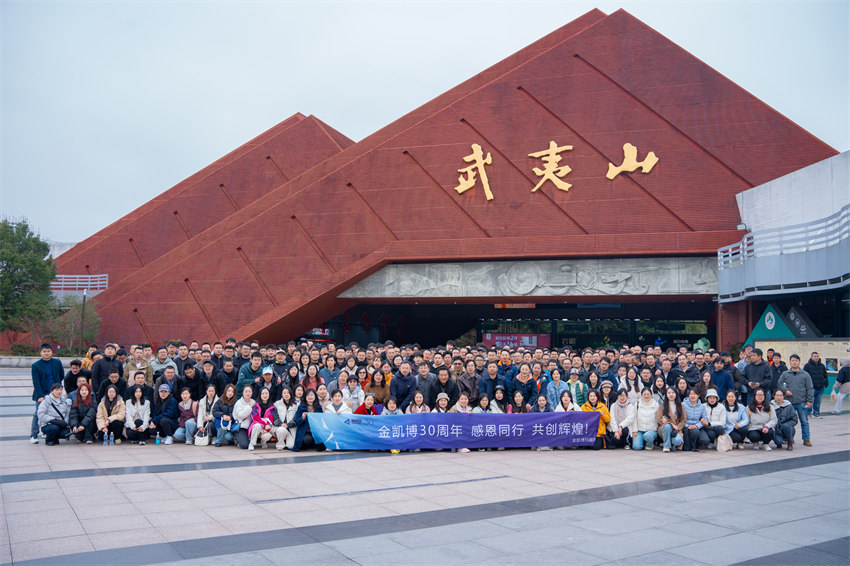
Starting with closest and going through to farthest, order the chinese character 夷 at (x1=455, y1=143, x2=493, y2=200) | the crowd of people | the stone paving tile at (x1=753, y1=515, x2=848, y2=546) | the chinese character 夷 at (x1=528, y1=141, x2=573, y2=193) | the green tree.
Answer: the stone paving tile at (x1=753, y1=515, x2=848, y2=546), the crowd of people, the chinese character 夷 at (x1=528, y1=141, x2=573, y2=193), the chinese character 夷 at (x1=455, y1=143, x2=493, y2=200), the green tree

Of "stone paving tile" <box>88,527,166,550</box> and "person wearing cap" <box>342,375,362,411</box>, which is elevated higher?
"person wearing cap" <box>342,375,362,411</box>

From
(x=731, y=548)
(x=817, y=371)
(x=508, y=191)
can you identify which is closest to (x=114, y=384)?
(x=731, y=548)

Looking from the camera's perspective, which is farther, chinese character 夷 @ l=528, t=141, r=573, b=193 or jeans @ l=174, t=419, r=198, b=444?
chinese character 夷 @ l=528, t=141, r=573, b=193

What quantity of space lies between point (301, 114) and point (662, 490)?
94.3 feet

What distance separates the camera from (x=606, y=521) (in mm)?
5207

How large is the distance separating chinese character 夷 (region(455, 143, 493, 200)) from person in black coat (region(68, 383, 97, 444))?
45.1ft

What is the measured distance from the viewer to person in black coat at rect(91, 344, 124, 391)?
9398 millimetres

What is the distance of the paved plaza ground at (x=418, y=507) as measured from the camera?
4422 millimetres

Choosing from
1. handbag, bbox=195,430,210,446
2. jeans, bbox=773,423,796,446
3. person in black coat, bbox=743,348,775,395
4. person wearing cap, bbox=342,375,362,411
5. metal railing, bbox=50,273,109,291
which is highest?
metal railing, bbox=50,273,109,291

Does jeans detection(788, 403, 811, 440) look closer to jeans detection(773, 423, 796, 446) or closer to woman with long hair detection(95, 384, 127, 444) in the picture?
jeans detection(773, 423, 796, 446)

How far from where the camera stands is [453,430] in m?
8.93

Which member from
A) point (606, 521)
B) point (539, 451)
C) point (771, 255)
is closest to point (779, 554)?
point (606, 521)

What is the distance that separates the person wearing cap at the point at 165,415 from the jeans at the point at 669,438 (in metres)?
6.85

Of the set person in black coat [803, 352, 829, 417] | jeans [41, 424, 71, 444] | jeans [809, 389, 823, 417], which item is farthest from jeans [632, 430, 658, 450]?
jeans [41, 424, 71, 444]
